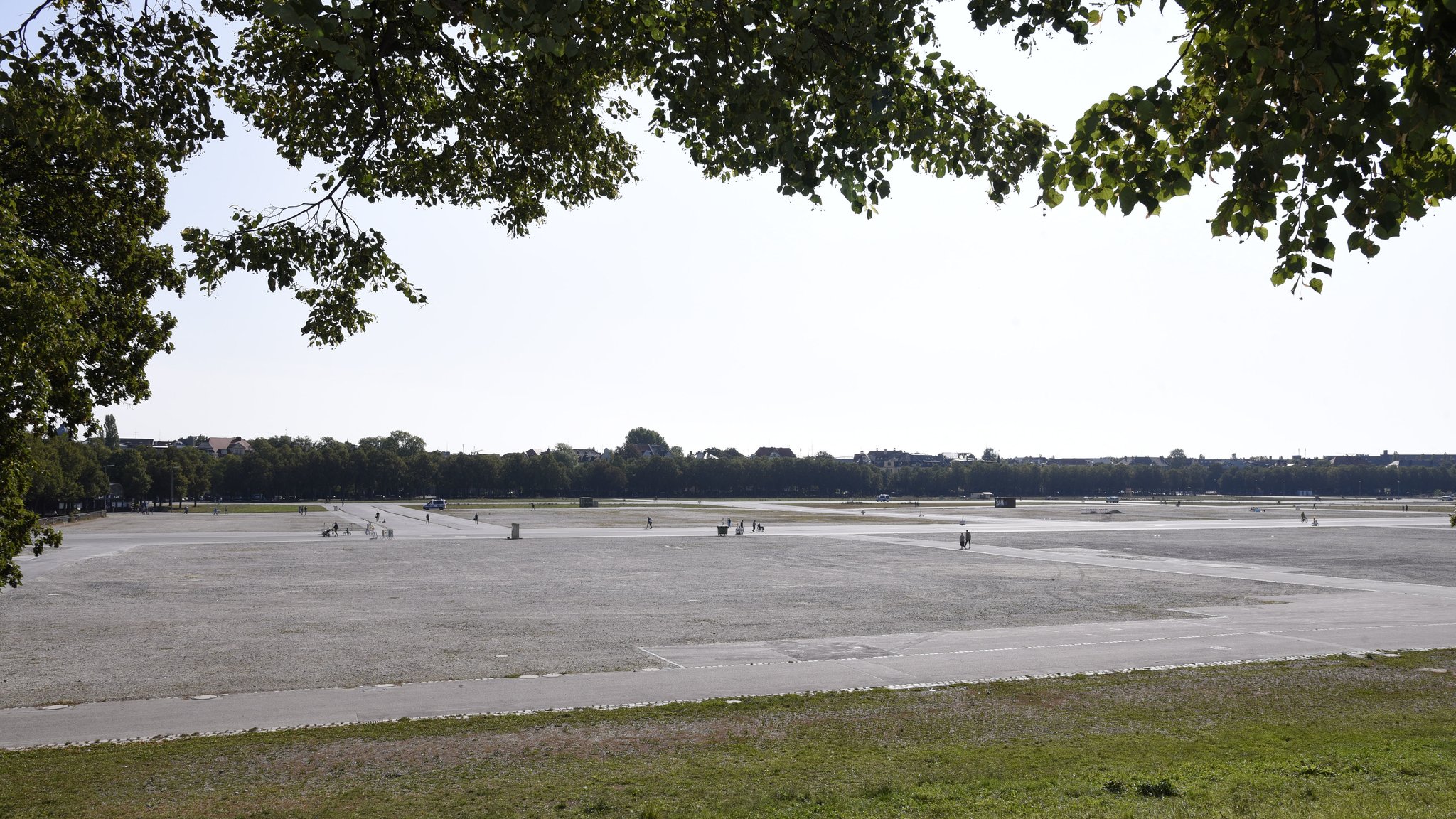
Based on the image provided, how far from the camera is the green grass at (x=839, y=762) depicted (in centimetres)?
990

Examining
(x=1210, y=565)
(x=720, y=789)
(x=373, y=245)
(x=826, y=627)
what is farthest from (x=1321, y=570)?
(x=373, y=245)

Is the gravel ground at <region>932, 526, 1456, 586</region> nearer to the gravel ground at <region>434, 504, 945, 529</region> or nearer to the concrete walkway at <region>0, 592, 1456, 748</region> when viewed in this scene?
the concrete walkway at <region>0, 592, 1456, 748</region>

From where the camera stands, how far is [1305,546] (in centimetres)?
5625

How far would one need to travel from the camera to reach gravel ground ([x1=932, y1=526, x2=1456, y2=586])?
41281 millimetres

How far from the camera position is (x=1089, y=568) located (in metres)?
41.4

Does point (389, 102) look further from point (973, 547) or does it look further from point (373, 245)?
point (973, 547)

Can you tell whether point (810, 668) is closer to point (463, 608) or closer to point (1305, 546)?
point (463, 608)

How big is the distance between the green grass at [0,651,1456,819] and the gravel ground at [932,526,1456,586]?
28.2 metres

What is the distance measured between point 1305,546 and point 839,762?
54.9 metres

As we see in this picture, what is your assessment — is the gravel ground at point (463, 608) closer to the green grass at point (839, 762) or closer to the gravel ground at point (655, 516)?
the green grass at point (839, 762)

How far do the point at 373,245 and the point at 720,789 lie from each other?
299 inches

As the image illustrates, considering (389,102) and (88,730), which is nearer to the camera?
(389,102)

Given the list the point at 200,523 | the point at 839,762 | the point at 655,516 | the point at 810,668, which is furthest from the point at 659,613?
the point at 655,516

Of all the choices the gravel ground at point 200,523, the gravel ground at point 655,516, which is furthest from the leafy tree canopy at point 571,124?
the gravel ground at point 655,516
